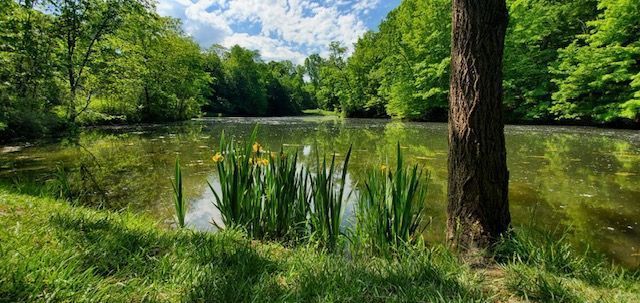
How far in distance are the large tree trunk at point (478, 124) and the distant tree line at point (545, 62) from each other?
499 inches

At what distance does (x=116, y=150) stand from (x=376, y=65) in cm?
2627

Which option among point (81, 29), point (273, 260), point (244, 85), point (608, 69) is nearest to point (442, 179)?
point (273, 260)

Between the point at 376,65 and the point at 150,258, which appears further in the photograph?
the point at 376,65

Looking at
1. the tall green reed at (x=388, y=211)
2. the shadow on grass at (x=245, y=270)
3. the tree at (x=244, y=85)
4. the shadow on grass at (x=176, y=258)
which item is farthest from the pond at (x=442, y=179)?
the tree at (x=244, y=85)

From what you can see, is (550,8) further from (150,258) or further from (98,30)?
(150,258)

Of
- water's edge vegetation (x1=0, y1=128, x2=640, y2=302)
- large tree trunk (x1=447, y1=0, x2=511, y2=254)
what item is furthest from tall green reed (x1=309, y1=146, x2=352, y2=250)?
large tree trunk (x1=447, y1=0, x2=511, y2=254)

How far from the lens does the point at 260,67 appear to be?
172 feet

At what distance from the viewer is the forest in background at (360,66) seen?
8539 mm

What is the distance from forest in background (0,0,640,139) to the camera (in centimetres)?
854

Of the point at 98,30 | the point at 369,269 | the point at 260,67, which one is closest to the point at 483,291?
the point at 369,269

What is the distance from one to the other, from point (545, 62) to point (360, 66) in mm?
17565

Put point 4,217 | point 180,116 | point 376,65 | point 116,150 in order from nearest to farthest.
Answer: point 4,217 < point 116,150 < point 180,116 < point 376,65

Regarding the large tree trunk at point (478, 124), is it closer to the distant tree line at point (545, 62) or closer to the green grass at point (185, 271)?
Result: the green grass at point (185, 271)

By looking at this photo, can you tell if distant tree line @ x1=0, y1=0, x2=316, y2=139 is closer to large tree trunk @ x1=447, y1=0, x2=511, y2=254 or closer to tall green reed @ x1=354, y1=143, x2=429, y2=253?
tall green reed @ x1=354, y1=143, x2=429, y2=253
